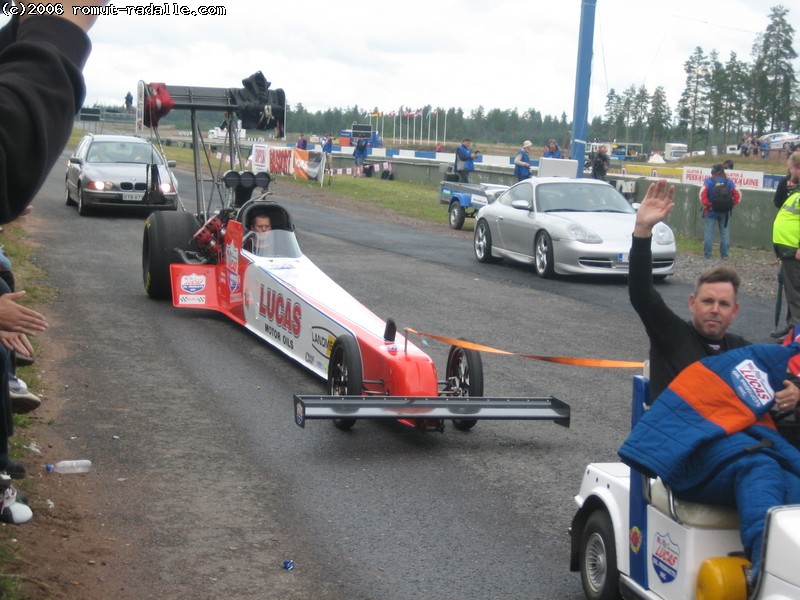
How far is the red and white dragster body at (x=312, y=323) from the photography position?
6879 mm

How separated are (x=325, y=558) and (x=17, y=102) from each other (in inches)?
150

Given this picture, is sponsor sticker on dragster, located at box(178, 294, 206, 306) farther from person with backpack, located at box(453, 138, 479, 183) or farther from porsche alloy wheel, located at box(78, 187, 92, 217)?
person with backpack, located at box(453, 138, 479, 183)

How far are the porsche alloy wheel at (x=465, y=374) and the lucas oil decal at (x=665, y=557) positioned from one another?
3.05 meters

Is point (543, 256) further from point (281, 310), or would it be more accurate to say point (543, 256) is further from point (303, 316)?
point (303, 316)

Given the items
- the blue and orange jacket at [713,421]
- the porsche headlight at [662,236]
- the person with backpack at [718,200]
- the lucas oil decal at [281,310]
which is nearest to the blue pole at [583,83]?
the person with backpack at [718,200]

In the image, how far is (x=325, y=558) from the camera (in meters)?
5.15

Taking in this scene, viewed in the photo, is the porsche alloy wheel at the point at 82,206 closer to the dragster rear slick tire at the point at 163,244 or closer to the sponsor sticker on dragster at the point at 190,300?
the dragster rear slick tire at the point at 163,244

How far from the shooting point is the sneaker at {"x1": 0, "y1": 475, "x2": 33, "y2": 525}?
16.6 ft

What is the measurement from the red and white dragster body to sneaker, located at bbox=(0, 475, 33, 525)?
76.5 inches

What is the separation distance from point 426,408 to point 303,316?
2.28 meters

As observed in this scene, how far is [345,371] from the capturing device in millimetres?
7496

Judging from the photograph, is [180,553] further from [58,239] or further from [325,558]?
[58,239]

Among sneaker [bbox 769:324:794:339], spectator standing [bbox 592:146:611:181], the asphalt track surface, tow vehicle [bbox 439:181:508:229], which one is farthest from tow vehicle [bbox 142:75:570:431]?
spectator standing [bbox 592:146:611:181]

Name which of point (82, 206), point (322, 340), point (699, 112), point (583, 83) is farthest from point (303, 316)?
point (699, 112)
